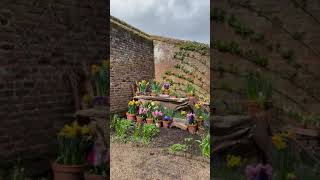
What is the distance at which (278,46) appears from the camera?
429 centimetres

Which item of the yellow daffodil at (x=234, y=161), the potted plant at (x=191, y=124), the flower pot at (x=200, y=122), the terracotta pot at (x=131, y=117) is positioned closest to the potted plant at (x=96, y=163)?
the yellow daffodil at (x=234, y=161)

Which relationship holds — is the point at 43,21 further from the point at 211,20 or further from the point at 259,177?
the point at 259,177

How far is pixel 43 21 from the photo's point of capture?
12.5 feet

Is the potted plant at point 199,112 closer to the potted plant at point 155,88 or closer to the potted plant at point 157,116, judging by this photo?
the potted plant at point 157,116

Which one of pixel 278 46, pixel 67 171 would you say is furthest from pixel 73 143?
pixel 278 46

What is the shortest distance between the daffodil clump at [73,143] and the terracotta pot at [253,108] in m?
1.41

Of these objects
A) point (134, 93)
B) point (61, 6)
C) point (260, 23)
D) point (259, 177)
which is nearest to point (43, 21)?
point (61, 6)

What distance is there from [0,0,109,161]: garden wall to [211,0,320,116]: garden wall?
1.25m

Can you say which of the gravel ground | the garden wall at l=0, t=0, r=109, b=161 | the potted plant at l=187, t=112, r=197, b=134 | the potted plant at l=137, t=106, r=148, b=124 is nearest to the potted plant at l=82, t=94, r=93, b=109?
the garden wall at l=0, t=0, r=109, b=161

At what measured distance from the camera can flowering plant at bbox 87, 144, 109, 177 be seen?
3.96 meters

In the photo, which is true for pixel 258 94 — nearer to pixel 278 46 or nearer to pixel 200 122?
pixel 278 46

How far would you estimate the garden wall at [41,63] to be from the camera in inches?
142

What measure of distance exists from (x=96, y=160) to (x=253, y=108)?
1448 millimetres

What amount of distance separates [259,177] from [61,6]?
2.23 metres
